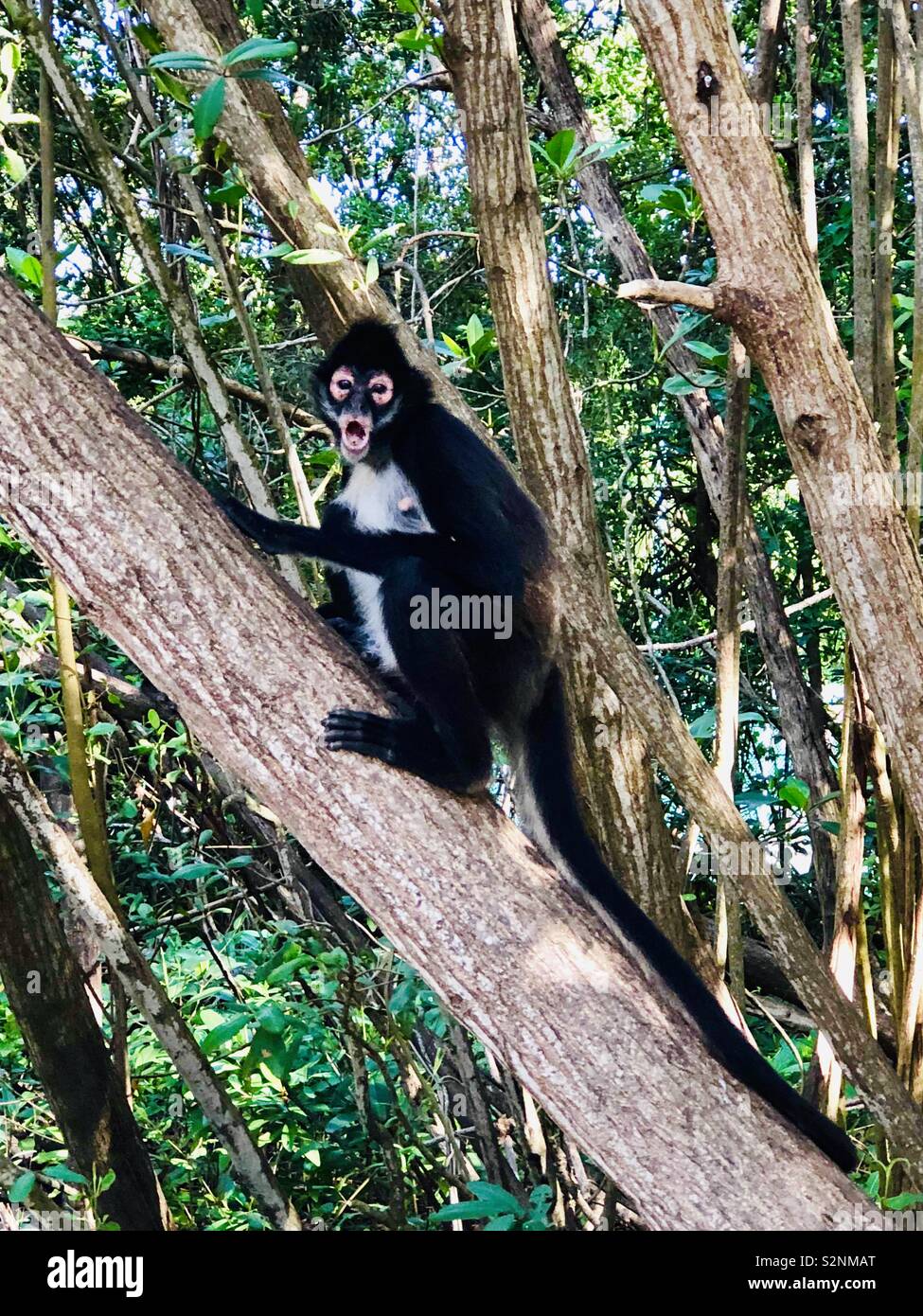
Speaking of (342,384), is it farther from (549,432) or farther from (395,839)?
(395,839)

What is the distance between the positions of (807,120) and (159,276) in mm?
1919

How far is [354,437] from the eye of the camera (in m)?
4.00

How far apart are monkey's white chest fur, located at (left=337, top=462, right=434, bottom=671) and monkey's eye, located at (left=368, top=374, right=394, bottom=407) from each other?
0.20 m

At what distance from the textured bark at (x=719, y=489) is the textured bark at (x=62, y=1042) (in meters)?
2.94

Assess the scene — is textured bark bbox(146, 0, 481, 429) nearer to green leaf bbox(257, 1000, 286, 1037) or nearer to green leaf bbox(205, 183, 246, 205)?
green leaf bbox(205, 183, 246, 205)

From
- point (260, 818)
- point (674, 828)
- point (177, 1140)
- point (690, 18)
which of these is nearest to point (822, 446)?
point (690, 18)

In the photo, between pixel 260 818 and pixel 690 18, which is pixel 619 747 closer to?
pixel 260 818

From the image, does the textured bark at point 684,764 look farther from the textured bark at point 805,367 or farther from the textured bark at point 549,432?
the textured bark at point 805,367

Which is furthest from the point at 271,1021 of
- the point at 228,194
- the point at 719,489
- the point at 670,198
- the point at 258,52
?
the point at 719,489

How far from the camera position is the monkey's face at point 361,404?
391cm

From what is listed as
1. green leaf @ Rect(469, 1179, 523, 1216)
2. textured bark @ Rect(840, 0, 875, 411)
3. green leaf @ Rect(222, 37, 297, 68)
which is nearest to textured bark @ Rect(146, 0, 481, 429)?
green leaf @ Rect(222, 37, 297, 68)

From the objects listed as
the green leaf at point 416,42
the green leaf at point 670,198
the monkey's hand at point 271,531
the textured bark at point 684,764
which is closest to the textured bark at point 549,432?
the green leaf at point 416,42

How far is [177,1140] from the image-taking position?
5.27 meters

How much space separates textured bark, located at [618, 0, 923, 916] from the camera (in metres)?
2.62
